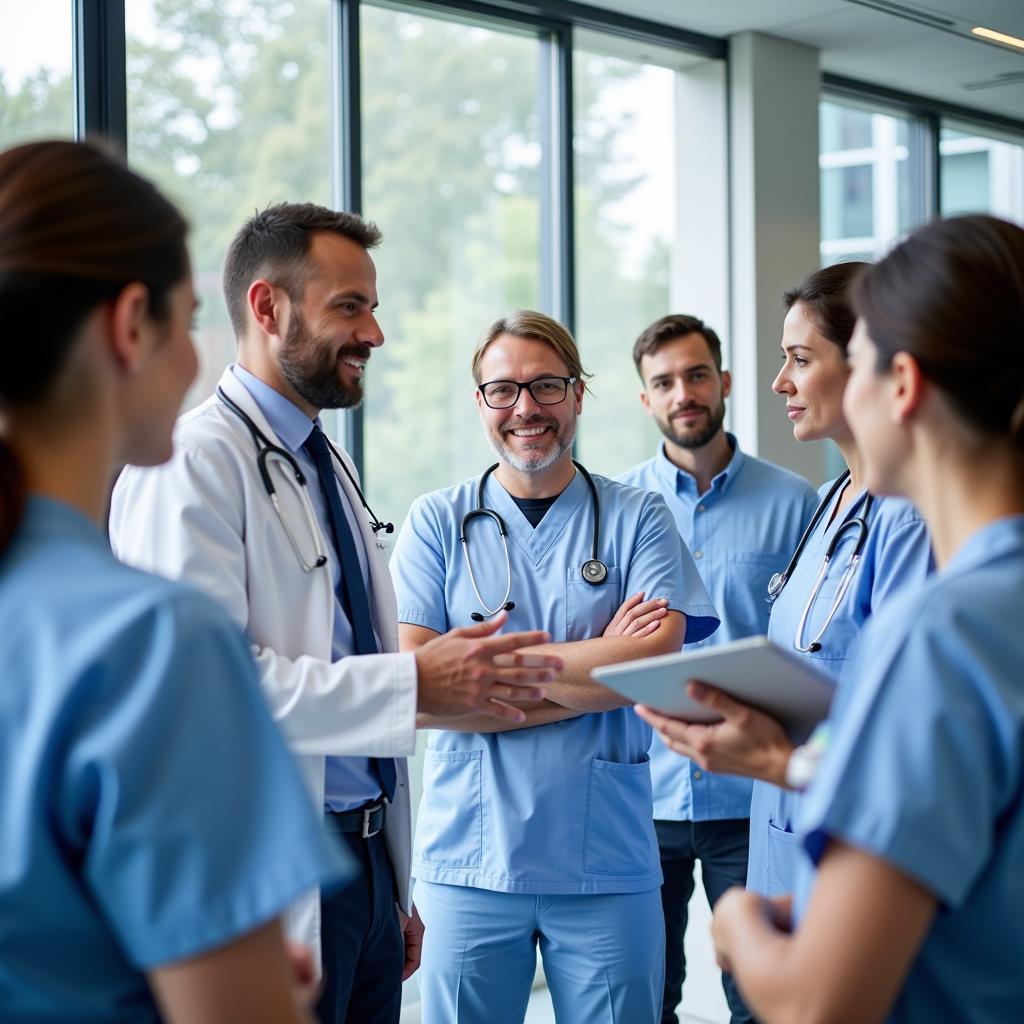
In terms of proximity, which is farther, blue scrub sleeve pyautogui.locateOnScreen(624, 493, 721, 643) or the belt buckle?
blue scrub sleeve pyautogui.locateOnScreen(624, 493, 721, 643)

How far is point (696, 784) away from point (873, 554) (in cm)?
86

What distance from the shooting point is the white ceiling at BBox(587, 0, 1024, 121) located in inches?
145

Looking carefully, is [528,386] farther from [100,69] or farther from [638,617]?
[100,69]

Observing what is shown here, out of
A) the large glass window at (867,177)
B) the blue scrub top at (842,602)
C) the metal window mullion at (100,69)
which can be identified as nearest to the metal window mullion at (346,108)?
the metal window mullion at (100,69)

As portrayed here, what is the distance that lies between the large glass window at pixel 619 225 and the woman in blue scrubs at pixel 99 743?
9.73ft

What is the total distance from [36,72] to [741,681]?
2.19m

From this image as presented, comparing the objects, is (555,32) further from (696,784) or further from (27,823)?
(27,823)

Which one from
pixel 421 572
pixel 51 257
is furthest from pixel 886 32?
pixel 51 257

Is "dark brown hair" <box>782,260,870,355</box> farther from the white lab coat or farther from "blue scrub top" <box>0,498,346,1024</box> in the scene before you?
"blue scrub top" <box>0,498,346,1024</box>

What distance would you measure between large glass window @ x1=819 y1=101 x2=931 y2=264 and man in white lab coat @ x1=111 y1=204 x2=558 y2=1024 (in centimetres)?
317

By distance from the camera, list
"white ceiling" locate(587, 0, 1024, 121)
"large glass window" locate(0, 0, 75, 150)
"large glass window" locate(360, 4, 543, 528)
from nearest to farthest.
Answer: "large glass window" locate(0, 0, 75, 150), "large glass window" locate(360, 4, 543, 528), "white ceiling" locate(587, 0, 1024, 121)

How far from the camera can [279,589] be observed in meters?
1.72

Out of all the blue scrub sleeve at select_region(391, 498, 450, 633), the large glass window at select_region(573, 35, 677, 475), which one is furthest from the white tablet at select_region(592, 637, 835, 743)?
the large glass window at select_region(573, 35, 677, 475)

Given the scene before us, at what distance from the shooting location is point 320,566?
1.76 metres
